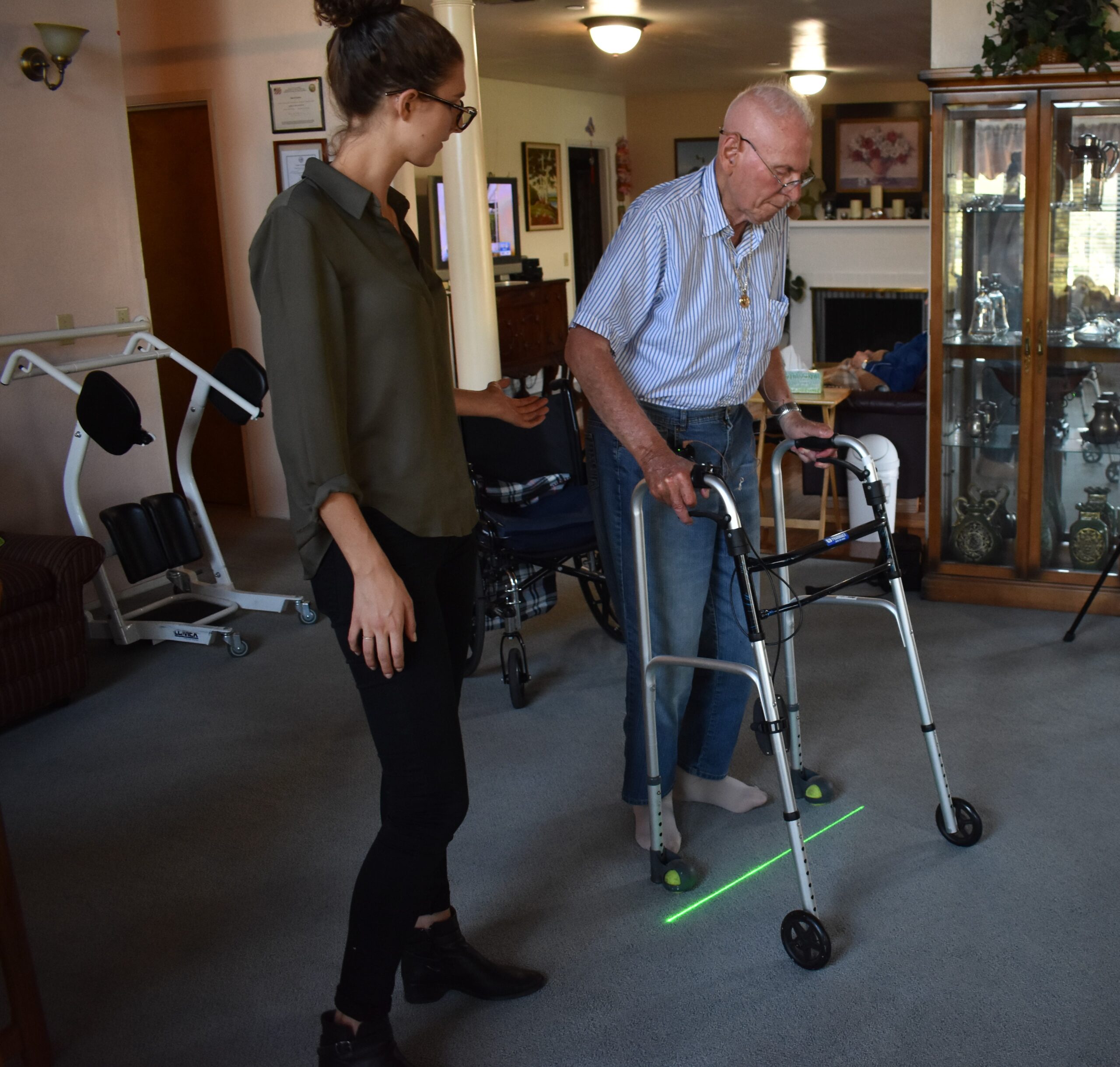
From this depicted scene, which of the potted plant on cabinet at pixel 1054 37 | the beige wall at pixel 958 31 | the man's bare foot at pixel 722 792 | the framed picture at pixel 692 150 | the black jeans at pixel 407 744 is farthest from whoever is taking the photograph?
the framed picture at pixel 692 150

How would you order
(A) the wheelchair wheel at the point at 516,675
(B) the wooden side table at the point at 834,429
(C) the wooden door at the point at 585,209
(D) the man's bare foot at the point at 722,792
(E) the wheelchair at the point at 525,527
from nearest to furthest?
1. (D) the man's bare foot at the point at 722,792
2. (A) the wheelchair wheel at the point at 516,675
3. (E) the wheelchair at the point at 525,527
4. (B) the wooden side table at the point at 834,429
5. (C) the wooden door at the point at 585,209

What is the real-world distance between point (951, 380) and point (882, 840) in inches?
82.6

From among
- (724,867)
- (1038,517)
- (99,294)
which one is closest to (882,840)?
(724,867)

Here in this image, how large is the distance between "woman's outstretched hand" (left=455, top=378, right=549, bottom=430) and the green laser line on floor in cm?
93

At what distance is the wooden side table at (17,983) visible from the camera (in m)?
1.77

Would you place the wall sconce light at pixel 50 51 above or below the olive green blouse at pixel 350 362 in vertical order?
above

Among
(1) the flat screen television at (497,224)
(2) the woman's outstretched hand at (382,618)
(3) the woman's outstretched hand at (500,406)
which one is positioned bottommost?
(2) the woman's outstretched hand at (382,618)

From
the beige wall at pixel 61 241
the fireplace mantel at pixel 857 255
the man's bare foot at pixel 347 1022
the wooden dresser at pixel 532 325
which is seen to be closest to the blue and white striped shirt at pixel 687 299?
the man's bare foot at pixel 347 1022

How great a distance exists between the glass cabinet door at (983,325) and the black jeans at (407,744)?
2.77m

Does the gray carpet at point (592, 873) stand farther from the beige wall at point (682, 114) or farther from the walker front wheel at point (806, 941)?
the beige wall at point (682, 114)

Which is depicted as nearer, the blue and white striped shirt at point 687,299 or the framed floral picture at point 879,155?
the blue and white striped shirt at point 687,299

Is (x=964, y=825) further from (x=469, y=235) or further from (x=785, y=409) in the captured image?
(x=469, y=235)

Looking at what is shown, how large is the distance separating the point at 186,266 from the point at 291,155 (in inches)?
37.6

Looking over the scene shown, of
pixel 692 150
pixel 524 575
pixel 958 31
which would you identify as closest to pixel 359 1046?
pixel 524 575
